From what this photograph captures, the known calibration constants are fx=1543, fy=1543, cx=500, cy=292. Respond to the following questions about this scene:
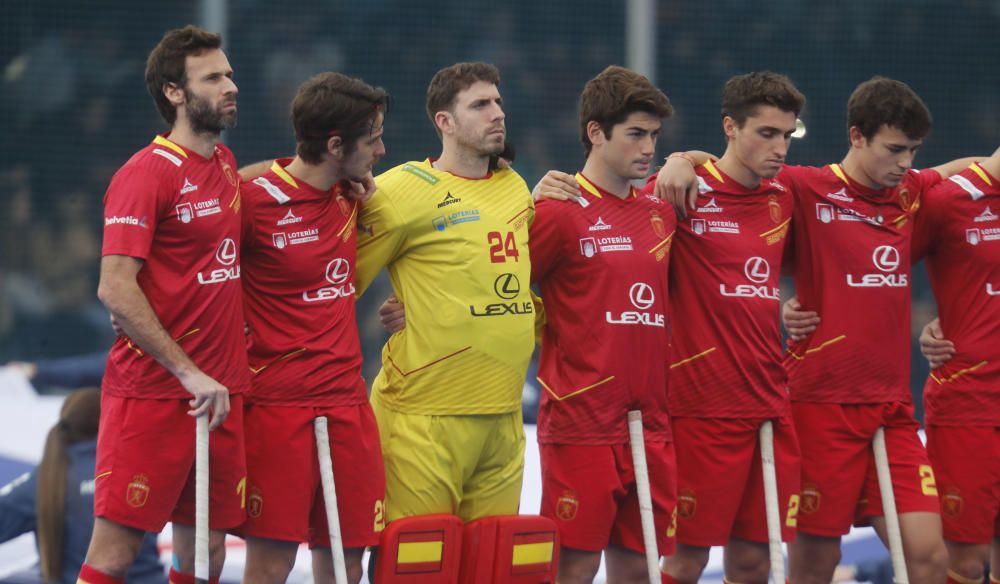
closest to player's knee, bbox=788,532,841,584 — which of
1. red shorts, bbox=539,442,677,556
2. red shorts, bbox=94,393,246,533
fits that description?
red shorts, bbox=539,442,677,556

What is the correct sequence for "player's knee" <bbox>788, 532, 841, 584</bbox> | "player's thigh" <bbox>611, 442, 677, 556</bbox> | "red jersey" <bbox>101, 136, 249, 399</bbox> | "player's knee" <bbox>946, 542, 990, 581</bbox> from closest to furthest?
"red jersey" <bbox>101, 136, 249, 399</bbox> < "player's thigh" <bbox>611, 442, 677, 556</bbox> < "player's knee" <bbox>788, 532, 841, 584</bbox> < "player's knee" <bbox>946, 542, 990, 581</bbox>

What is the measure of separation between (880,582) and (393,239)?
274 centimetres

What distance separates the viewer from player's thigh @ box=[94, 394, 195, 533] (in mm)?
4684

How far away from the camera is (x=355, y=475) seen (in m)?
4.96

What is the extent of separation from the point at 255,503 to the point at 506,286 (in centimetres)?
107

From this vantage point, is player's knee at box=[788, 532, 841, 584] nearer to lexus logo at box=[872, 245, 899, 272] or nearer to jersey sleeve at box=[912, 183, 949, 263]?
lexus logo at box=[872, 245, 899, 272]

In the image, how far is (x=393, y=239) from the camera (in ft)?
16.7

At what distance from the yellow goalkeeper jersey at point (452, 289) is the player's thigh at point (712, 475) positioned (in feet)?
2.27

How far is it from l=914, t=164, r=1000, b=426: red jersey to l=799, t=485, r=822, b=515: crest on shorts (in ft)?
2.02

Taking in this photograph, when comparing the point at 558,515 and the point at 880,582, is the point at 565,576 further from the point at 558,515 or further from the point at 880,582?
the point at 880,582

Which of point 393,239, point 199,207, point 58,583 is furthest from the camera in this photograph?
point 58,583

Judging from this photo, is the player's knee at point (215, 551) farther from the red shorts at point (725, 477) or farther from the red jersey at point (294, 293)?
the red shorts at point (725, 477)

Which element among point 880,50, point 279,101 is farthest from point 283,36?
point 880,50

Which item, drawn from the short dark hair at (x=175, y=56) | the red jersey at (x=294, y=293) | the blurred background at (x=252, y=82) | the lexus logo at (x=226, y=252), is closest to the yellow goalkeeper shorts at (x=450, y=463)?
the red jersey at (x=294, y=293)
